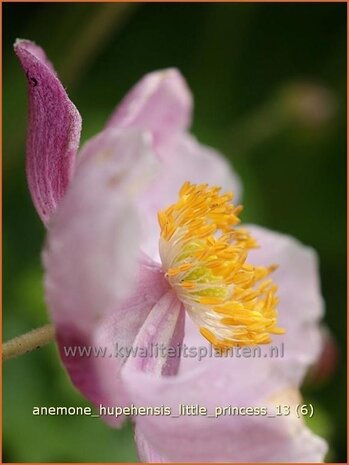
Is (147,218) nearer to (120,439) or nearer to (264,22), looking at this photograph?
(120,439)

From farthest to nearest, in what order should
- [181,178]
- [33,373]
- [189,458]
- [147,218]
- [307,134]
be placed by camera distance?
[307,134] < [33,373] < [181,178] < [147,218] < [189,458]

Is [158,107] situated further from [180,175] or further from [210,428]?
[210,428]

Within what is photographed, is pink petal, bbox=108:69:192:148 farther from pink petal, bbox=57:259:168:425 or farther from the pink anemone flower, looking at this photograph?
pink petal, bbox=57:259:168:425

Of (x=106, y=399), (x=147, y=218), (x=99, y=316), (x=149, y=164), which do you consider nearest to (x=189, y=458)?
(x=106, y=399)

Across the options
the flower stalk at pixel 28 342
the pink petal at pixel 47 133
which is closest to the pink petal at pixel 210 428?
the flower stalk at pixel 28 342

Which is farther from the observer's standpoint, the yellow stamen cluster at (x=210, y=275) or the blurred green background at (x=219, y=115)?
the blurred green background at (x=219, y=115)

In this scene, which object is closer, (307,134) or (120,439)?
(120,439)

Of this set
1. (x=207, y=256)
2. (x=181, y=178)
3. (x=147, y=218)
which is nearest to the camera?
(x=207, y=256)

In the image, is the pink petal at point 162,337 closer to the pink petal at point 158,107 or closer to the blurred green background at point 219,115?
the pink petal at point 158,107
